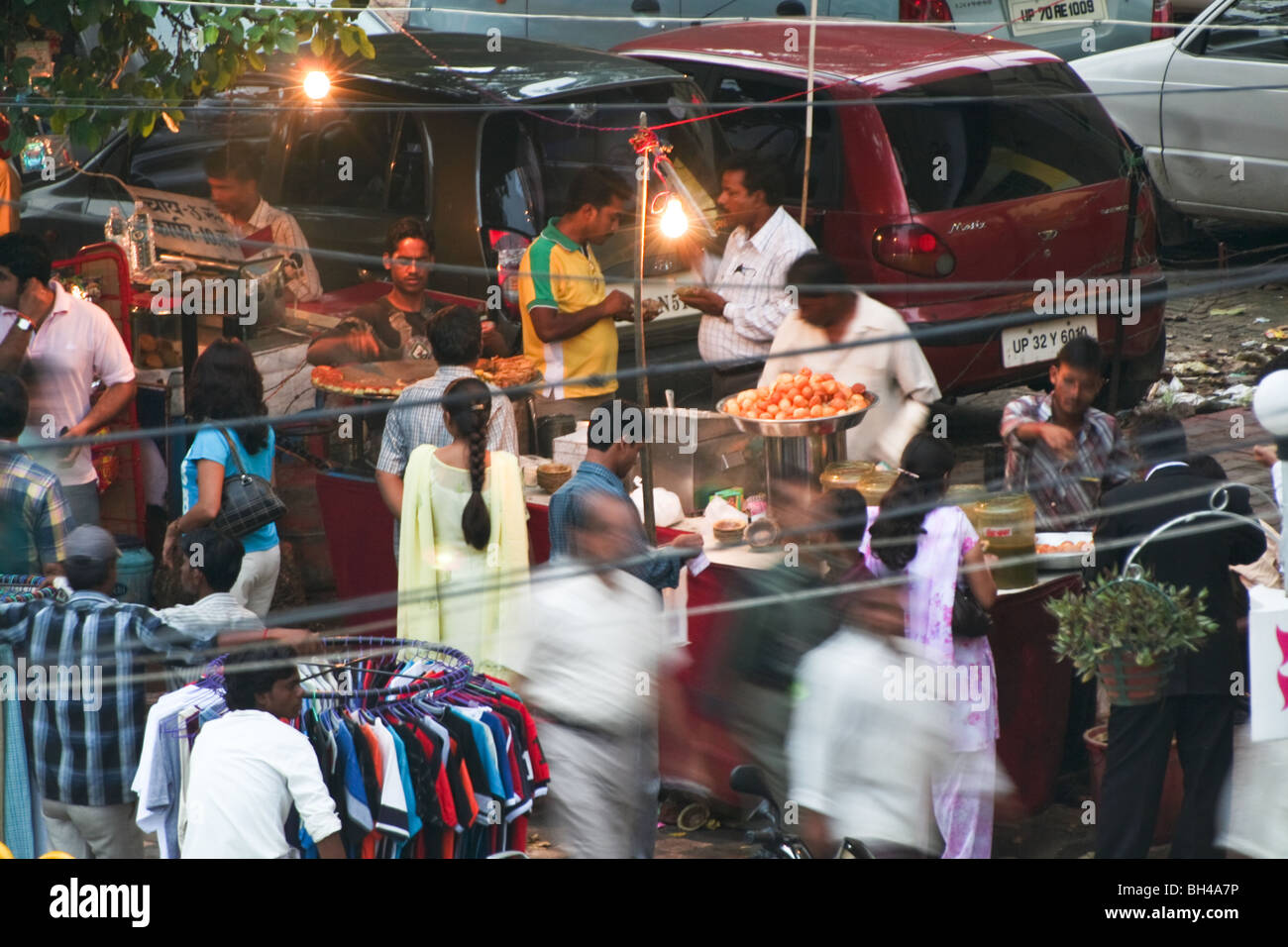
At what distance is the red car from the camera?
270 inches

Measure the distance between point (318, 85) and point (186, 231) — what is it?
3.43ft

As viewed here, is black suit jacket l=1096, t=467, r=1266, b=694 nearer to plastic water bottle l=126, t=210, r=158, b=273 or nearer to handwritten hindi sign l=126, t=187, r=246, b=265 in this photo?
plastic water bottle l=126, t=210, r=158, b=273

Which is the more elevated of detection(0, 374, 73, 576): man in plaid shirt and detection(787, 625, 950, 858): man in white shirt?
detection(0, 374, 73, 576): man in plaid shirt

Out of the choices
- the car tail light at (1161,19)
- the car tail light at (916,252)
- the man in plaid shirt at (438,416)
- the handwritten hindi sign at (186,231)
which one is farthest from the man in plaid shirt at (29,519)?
the car tail light at (1161,19)

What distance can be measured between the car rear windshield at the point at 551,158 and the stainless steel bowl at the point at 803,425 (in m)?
1.92

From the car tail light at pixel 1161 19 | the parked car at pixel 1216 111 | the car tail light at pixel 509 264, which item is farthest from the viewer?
the car tail light at pixel 1161 19

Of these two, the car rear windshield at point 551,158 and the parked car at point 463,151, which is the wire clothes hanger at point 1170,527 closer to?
the parked car at point 463,151

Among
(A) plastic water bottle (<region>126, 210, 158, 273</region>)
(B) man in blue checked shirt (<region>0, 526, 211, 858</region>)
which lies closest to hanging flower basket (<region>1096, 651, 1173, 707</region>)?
(B) man in blue checked shirt (<region>0, 526, 211, 858</region>)

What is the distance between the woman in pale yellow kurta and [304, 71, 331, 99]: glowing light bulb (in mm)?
3121

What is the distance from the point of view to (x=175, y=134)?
953 centimetres

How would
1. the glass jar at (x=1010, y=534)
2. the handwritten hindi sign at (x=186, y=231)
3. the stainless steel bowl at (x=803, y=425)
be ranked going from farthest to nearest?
the handwritten hindi sign at (x=186, y=231), the stainless steel bowl at (x=803, y=425), the glass jar at (x=1010, y=534)

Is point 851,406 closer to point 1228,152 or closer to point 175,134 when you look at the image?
point 1228,152

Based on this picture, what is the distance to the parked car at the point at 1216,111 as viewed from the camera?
9109 millimetres
